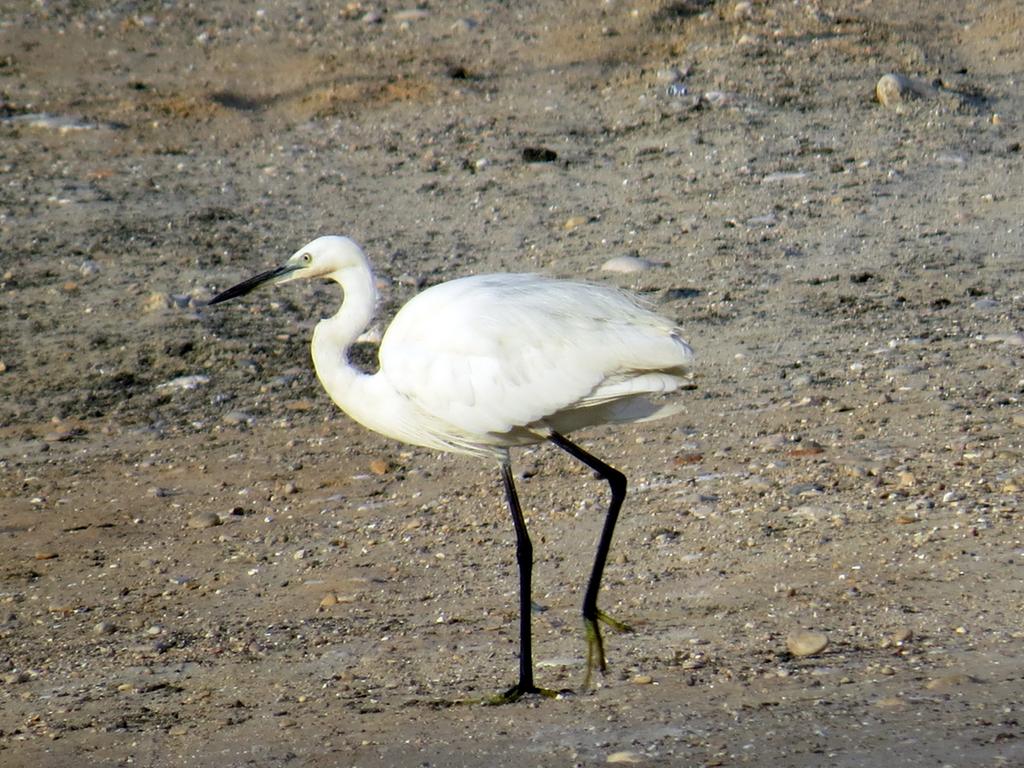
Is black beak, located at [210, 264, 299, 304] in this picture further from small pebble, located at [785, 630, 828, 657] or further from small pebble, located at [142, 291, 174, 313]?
small pebble, located at [142, 291, 174, 313]

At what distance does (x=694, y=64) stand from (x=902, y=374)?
5.12 m

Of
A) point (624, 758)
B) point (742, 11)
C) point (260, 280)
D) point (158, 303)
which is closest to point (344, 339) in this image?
point (260, 280)

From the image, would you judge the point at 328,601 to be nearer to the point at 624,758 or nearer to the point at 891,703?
the point at 624,758

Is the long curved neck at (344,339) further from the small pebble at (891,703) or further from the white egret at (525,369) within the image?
the small pebble at (891,703)

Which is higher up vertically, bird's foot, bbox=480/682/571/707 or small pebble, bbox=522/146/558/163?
small pebble, bbox=522/146/558/163

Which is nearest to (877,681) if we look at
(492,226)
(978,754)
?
(978,754)

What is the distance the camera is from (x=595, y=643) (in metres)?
4.83

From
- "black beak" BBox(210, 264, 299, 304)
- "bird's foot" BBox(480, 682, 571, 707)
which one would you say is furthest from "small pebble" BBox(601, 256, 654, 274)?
"bird's foot" BBox(480, 682, 571, 707)

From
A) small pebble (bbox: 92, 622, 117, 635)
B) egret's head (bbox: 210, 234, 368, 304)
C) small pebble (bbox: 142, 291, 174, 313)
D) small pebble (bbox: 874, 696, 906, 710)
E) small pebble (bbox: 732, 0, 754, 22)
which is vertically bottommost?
small pebble (bbox: 92, 622, 117, 635)

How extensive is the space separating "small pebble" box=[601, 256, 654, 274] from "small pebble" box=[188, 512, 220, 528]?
3.21m

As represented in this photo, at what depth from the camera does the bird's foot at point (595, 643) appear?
473 cm

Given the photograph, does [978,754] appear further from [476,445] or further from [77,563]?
[77,563]

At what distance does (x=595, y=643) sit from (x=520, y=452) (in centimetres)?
206

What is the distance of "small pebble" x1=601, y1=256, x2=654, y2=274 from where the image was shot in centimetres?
894
